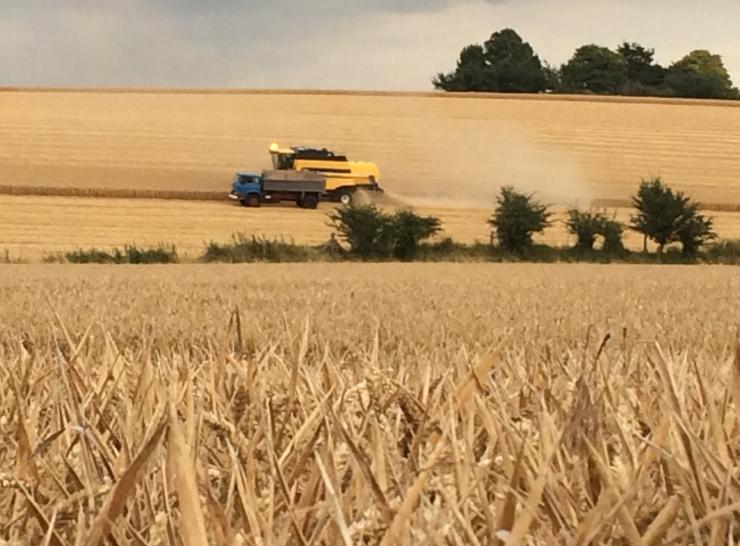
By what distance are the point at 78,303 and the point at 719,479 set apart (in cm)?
902

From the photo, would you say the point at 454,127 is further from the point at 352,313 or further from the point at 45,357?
the point at 45,357

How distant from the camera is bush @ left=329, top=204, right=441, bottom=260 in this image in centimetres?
2905

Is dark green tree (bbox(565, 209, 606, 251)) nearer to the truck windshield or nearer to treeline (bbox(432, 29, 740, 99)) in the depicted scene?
the truck windshield

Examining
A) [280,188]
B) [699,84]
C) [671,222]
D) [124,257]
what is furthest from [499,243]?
[699,84]

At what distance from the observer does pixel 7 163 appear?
1618 inches

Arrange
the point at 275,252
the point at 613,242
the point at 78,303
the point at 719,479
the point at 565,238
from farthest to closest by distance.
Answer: the point at 565,238
the point at 613,242
the point at 275,252
the point at 78,303
the point at 719,479

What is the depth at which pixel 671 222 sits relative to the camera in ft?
103

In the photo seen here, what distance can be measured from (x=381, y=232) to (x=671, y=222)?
7708 mm

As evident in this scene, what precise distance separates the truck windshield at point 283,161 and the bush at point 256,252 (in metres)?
7.30

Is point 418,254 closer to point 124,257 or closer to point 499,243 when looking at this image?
point 499,243

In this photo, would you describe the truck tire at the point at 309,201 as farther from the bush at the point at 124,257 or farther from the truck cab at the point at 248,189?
the bush at the point at 124,257

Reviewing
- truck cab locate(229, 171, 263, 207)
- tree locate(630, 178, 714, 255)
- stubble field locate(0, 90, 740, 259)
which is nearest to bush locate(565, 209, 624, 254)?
tree locate(630, 178, 714, 255)

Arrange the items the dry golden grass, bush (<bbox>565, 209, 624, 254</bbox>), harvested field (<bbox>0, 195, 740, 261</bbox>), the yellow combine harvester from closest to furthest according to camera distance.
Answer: the dry golden grass
bush (<bbox>565, 209, 624, 254</bbox>)
harvested field (<bbox>0, 195, 740, 261</bbox>)
the yellow combine harvester

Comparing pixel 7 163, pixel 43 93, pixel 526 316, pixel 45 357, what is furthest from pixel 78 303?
pixel 43 93
